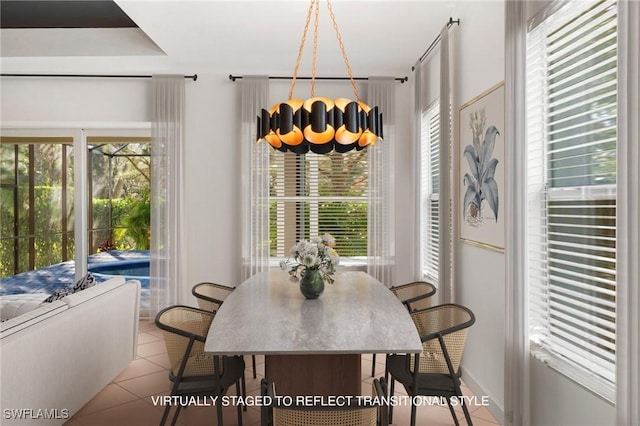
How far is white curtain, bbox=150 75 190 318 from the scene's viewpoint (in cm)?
457

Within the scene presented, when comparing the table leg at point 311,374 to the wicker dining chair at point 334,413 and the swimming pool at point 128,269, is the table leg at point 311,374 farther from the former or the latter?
the swimming pool at point 128,269

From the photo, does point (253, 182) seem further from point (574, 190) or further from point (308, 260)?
point (574, 190)

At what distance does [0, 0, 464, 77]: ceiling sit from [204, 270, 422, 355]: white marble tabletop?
2122 millimetres

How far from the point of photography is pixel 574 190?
1905 millimetres

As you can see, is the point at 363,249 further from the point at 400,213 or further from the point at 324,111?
the point at 324,111

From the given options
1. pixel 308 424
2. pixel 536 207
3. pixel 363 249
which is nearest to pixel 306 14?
pixel 536 207

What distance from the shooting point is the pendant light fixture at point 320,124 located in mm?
2506

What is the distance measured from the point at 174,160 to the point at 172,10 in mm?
1732

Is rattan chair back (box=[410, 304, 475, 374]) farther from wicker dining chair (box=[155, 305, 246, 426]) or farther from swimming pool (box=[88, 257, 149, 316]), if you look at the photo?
swimming pool (box=[88, 257, 149, 316])

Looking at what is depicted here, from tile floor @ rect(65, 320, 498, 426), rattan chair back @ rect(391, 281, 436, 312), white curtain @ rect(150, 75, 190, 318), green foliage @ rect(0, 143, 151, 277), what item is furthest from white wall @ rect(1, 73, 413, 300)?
rattan chair back @ rect(391, 281, 436, 312)

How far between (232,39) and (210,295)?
2275mm

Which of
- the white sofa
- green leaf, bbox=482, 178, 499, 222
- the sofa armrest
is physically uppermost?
green leaf, bbox=482, 178, 499, 222

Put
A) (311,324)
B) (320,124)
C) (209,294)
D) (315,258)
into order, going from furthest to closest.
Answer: (209,294) → (315,258) → (320,124) → (311,324)

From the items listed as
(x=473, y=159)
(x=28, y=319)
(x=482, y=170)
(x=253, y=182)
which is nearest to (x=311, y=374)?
(x=28, y=319)
